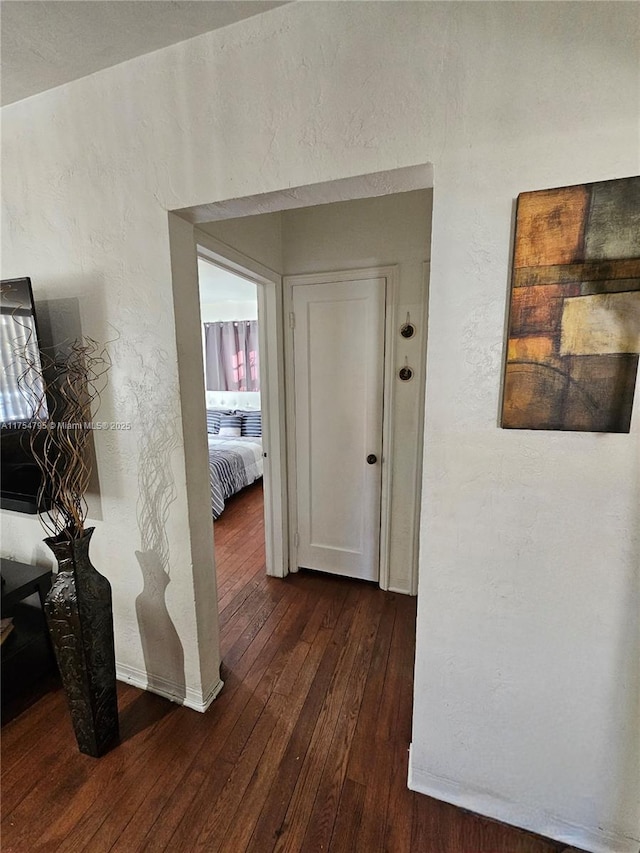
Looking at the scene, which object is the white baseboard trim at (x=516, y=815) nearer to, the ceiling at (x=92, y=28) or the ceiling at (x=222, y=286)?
the ceiling at (x=92, y=28)

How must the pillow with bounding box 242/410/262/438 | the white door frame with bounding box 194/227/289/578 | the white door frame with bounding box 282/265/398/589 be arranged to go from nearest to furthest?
the white door frame with bounding box 282/265/398/589 → the white door frame with bounding box 194/227/289/578 → the pillow with bounding box 242/410/262/438

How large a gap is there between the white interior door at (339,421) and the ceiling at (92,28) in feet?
4.05

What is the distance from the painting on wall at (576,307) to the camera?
890mm

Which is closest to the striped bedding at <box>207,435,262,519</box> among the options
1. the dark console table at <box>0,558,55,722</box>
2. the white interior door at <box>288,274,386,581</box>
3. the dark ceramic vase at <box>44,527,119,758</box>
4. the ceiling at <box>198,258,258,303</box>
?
the white interior door at <box>288,274,386,581</box>

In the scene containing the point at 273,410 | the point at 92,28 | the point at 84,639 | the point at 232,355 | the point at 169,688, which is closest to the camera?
the point at 92,28

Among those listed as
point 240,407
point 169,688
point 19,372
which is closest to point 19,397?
point 19,372

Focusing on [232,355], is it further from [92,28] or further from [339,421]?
[92,28]

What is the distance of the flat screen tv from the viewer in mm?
1431

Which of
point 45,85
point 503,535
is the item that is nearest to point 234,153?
point 45,85

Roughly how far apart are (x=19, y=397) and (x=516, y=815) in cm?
240

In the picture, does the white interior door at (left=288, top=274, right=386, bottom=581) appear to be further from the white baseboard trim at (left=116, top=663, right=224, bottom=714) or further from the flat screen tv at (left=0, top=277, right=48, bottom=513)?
the flat screen tv at (left=0, top=277, right=48, bottom=513)

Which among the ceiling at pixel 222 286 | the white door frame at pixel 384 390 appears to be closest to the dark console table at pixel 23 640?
the white door frame at pixel 384 390

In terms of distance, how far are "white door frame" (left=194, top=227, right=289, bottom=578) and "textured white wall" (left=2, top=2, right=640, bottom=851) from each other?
804mm

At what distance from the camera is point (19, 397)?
4.97 ft
